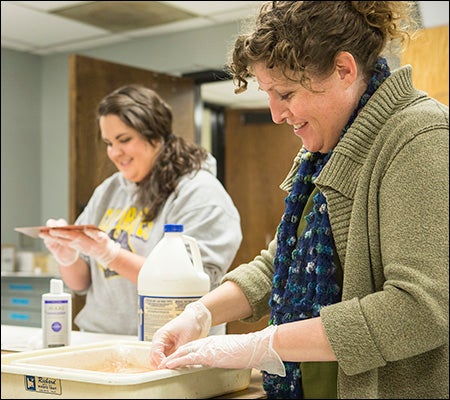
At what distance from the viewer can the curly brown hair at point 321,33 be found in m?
0.98

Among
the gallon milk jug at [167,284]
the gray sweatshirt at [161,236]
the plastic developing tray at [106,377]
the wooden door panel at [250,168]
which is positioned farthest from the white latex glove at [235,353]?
the wooden door panel at [250,168]

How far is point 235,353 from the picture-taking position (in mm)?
1128

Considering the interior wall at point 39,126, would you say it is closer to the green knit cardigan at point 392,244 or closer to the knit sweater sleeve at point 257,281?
the knit sweater sleeve at point 257,281

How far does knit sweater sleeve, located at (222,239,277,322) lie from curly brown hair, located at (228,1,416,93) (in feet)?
1.36

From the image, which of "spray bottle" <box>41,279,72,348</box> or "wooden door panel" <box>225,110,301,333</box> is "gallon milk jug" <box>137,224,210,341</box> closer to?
"spray bottle" <box>41,279,72,348</box>

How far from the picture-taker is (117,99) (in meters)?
2.17

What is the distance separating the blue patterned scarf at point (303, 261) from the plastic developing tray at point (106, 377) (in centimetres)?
10

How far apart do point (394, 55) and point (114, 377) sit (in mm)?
682

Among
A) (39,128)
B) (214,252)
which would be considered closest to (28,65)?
(39,128)

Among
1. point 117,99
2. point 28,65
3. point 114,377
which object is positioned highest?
point 28,65

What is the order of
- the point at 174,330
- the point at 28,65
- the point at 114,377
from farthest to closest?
the point at 28,65, the point at 174,330, the point at 114,377

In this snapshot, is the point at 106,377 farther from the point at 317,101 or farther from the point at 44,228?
the point at 44,228

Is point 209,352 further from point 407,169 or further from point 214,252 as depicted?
point 214,252

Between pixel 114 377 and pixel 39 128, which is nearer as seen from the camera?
pixel 114 377
